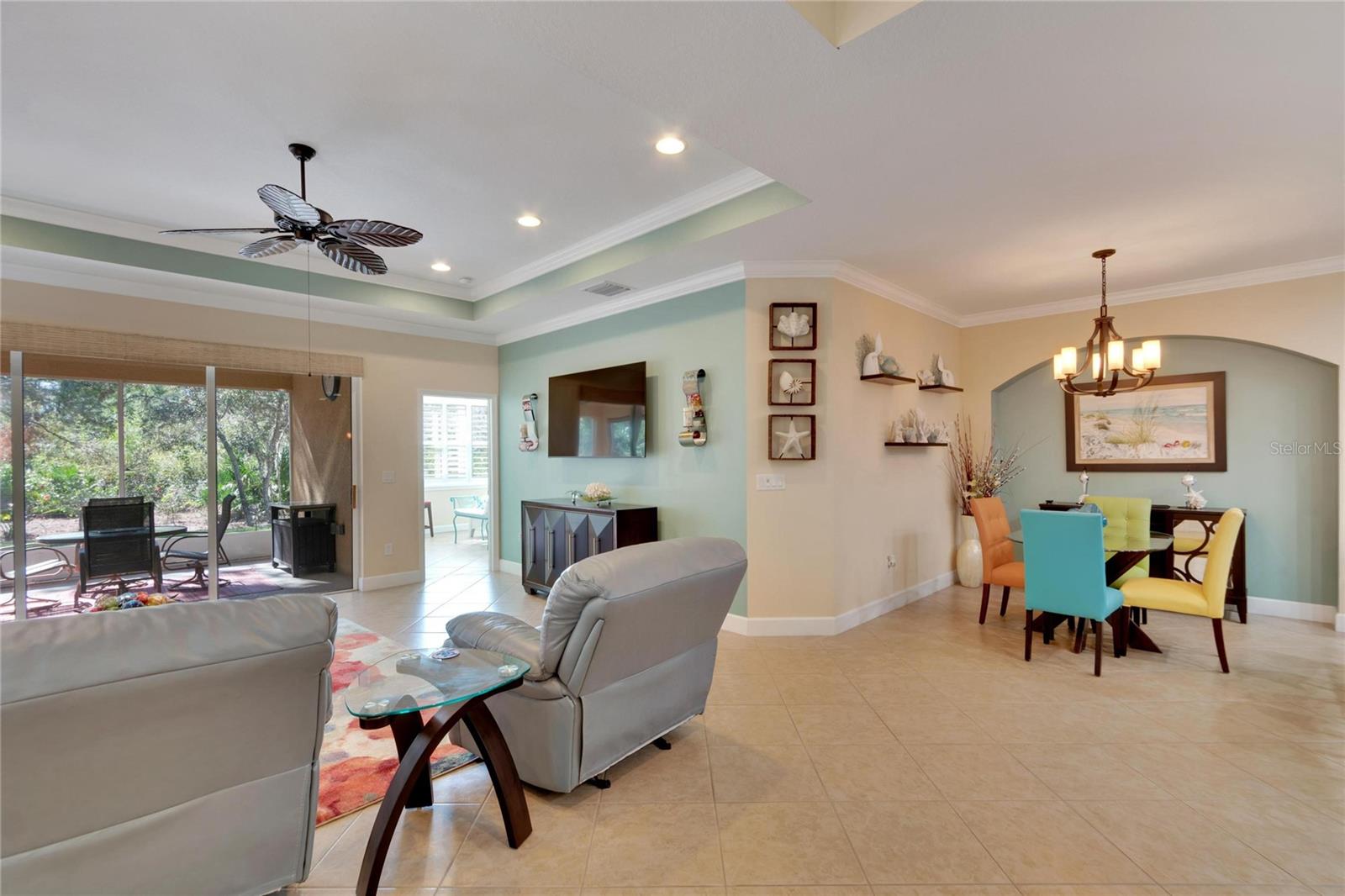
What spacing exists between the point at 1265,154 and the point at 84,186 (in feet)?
20.8

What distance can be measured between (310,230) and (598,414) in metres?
2.69

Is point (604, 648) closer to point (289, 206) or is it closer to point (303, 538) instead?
point (289, 206)

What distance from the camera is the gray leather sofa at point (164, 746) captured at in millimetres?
1167

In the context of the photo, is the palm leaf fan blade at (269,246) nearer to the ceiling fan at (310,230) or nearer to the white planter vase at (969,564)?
the ceiling fan at (310,230)

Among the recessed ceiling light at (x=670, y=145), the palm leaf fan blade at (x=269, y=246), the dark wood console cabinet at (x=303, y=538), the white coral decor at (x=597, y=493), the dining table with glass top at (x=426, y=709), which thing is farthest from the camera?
the dark wood console cabinet at (x=303, y=538)

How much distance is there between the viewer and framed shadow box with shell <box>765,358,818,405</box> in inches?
170

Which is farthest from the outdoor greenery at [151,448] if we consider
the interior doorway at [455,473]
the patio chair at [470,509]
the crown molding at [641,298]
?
the patio chair at [470,509]

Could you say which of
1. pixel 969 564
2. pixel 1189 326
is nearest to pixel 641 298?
pixel 969 564

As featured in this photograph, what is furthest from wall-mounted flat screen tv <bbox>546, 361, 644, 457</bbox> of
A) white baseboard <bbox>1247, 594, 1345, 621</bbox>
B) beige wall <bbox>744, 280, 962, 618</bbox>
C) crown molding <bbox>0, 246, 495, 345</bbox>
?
white baseboard <bbox>1247, 594, 1345, 621</bbox>

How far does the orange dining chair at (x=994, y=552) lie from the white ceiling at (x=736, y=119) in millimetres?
1881

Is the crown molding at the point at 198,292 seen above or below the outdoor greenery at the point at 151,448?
above

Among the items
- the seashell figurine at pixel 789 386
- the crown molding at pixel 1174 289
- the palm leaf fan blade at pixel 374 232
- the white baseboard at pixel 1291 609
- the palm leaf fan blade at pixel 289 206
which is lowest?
the white baseboard at pixel 1291 609

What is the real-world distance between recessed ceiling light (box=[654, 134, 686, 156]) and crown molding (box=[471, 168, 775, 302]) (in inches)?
17.8

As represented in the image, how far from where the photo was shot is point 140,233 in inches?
166
